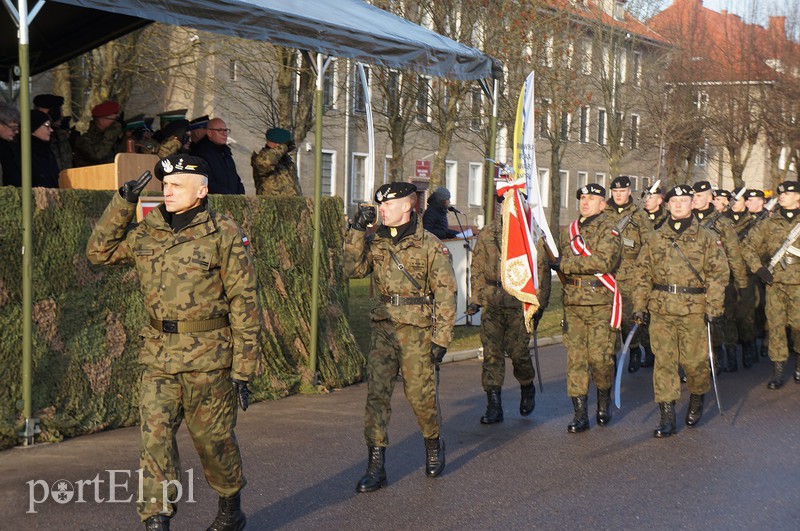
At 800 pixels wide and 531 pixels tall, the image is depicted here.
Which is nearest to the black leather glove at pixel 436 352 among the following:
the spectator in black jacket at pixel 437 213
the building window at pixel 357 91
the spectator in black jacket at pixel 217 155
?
the spectator in black jacket at pixel 217 155

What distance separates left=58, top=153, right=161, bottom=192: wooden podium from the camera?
28.9 feet

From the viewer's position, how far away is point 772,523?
6215 millimetres

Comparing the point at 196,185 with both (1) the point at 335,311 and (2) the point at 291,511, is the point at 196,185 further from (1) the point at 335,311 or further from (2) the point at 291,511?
(1) the point at 335,311

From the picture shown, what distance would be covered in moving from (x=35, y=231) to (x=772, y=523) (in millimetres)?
5626

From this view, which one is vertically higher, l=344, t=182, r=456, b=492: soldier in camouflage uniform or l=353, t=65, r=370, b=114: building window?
l=353, t=65, r=370, b=114: building window

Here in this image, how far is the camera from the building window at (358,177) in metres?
38.9

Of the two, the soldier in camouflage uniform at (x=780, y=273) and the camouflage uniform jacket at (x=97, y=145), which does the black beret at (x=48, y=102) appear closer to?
the camouflage uniform jacket at (x=97, y=145)

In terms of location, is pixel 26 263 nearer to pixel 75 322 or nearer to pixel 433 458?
pixel 75 322

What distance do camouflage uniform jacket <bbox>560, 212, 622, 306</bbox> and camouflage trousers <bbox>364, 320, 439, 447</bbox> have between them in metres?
2.35

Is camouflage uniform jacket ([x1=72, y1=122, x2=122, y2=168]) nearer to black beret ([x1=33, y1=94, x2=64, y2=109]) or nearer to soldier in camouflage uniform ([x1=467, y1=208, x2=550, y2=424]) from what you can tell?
black beret ([x1=33, y1=94, x2=64, y2=109])

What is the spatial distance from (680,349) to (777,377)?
2.95 m

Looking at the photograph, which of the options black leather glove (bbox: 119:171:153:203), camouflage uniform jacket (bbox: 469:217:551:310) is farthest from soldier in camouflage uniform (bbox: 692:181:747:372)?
black leather glove (bbox: 119:171:153:203)

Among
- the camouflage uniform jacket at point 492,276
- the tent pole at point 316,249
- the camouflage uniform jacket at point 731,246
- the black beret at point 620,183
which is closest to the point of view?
the camouflage uniform jacket at point 492,276

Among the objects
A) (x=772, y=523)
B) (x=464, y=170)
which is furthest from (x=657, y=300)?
→ (x=464, y=170)
